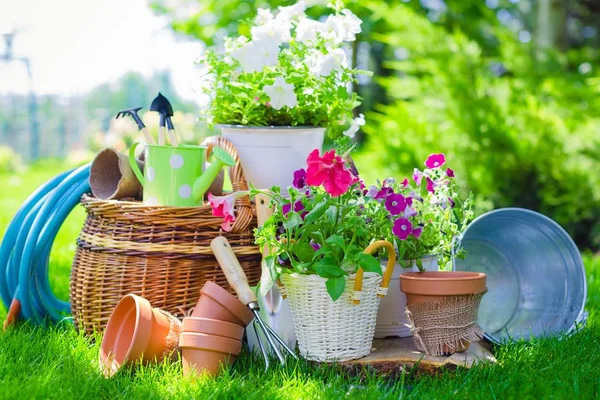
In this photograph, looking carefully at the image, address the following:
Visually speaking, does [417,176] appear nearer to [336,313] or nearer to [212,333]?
[336,313]

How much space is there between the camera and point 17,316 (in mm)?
2307

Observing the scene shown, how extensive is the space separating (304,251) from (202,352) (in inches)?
14.4

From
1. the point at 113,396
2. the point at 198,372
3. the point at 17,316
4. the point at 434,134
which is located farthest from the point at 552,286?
the point at 434,134

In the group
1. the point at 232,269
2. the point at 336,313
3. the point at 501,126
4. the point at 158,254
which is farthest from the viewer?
the point at 501,126

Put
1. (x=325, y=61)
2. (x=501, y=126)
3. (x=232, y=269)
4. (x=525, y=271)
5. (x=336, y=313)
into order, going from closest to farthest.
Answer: (x=336, y=313) → (x=232, y=269) → (x=325, y=61) → (x=525, y=271) → (x=501, y=126)

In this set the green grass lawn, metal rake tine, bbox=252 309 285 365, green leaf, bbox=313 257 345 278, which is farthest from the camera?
metal rake tine, bbox=252 309 285 365

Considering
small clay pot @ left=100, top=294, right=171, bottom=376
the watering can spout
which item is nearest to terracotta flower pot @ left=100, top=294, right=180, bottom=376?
small clay pot @ left=100, top=294, right=171, bottom=376

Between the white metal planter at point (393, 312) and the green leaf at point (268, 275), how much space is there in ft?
1.27

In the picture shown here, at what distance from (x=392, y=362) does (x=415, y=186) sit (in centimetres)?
63

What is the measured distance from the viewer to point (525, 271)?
2.50 metres

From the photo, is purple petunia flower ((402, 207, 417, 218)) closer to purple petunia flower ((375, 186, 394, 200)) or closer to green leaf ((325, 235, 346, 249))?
purple petunia flower ((375, 186, 394, 200))

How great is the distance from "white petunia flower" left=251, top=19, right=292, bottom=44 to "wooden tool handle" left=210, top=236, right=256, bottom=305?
60 cm

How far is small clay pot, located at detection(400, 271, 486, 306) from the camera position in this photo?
6.00 ft

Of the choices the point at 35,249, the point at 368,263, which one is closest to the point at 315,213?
the point at 368,263
